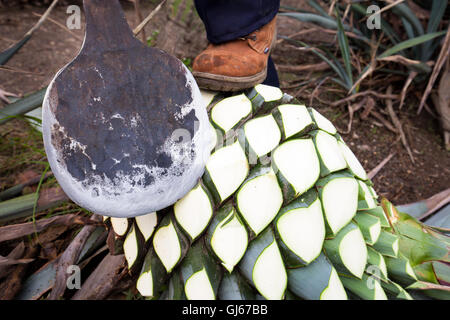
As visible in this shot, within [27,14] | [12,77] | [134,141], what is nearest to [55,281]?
[134,141]

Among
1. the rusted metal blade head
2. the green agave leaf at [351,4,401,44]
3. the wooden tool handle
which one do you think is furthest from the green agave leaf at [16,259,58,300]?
the green agave leaf at [351,4,401,44]

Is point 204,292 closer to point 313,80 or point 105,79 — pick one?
point 105,79

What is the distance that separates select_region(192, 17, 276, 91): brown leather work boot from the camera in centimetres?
67

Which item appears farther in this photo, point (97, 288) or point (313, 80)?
point (313, 80)

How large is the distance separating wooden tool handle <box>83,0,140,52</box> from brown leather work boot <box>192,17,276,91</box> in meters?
0.28

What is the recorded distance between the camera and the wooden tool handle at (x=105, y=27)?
36 centimetres

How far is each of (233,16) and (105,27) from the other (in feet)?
2.06

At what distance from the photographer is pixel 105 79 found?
0.38 metres

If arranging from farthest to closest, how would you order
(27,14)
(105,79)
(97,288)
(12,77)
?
(27,14) < (12,77) < (97,288) < (105,79)

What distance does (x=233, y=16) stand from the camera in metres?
0.94

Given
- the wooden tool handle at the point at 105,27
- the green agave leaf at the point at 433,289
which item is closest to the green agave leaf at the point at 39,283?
the wooden tool handle at the point at 105,27

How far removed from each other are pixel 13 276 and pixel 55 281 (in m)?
0.11

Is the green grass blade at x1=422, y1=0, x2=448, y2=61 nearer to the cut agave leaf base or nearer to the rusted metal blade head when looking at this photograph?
the cut agave leaf base

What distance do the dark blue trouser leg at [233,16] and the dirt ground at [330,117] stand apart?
5.7 inches
